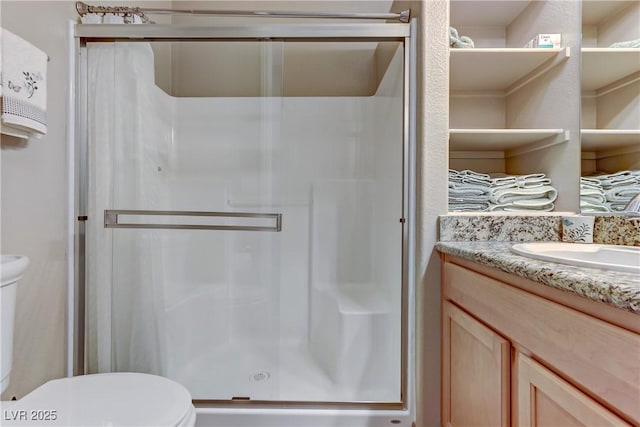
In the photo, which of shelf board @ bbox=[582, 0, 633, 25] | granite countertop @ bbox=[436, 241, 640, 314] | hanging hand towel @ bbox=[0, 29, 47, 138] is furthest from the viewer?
shelf board @ bbox=[582, 0, 633, 25]

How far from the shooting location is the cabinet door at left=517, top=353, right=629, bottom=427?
543 mm

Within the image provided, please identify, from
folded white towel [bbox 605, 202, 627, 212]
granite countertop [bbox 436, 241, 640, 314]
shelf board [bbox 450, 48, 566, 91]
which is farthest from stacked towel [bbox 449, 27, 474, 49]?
granite countertop [bbox 436, 241, 640, 314]

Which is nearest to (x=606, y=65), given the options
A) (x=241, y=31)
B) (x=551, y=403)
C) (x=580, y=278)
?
(x=580, y=278)

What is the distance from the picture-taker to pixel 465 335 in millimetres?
1026

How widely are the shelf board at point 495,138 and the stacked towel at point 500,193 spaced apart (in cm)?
15

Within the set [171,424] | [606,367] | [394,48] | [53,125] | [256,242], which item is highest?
[394,48]

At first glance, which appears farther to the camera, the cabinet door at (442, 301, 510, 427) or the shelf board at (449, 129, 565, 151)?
the shelf board at (449, 129, 565, 151)

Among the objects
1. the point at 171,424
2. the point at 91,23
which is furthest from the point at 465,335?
the point at 91,23

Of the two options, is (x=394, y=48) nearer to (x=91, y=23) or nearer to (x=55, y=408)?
(x=91, y=23)

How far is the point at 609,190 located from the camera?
1075 millimetres

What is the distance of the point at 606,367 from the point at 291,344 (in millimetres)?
1501

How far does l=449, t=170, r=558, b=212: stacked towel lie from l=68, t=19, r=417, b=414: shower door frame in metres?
0.19

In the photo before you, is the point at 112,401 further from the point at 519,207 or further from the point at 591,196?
the point at 591,196

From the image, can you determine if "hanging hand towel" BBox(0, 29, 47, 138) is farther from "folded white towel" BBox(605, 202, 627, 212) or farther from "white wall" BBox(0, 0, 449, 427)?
"folded white towel" BBox(605, 202, 627, 212)
